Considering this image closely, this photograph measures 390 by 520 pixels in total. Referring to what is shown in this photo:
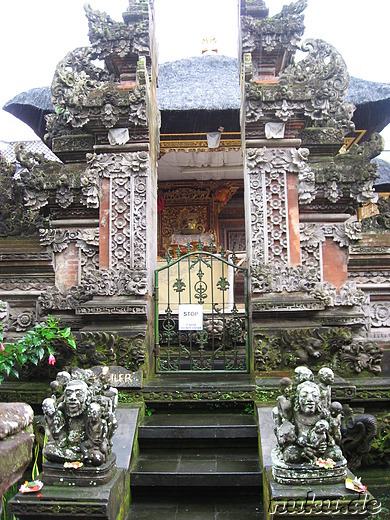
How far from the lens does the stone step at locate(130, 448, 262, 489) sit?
530cm

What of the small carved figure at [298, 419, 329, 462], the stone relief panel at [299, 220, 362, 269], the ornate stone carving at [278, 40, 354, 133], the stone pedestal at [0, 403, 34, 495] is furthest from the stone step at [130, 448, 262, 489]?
the ornate stone carving at [278, 40, 354, 133]

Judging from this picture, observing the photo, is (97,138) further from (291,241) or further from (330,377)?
(330,377)

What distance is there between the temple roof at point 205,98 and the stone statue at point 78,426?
8240 millimetres

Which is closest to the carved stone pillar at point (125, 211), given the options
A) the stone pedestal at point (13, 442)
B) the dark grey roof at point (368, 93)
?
the stone pedestal at point (13, 442)

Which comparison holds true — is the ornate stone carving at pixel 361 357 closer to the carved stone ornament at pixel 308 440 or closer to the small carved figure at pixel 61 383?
the carved stone ornament at pixel 308 440

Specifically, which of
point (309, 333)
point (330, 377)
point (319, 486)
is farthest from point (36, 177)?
point (319, 486)

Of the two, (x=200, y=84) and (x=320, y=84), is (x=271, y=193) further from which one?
(x=200, y=84)

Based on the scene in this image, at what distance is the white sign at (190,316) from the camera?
7.20m

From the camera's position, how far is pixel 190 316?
23.7 feet

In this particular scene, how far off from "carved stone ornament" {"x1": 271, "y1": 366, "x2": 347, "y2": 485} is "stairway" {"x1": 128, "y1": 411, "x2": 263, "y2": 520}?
80 cm

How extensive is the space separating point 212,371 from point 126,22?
215 inches

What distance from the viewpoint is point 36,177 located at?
760 cm

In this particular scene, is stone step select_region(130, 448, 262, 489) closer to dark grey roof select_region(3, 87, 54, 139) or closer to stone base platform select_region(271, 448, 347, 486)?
stone base platform select_region(271, 448, 347, 486)

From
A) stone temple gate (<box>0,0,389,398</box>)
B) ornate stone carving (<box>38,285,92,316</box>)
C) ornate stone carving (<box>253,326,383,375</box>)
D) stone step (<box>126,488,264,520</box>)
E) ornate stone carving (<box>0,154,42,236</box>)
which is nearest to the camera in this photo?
stone step (<box>126,488,264,520</box>)
